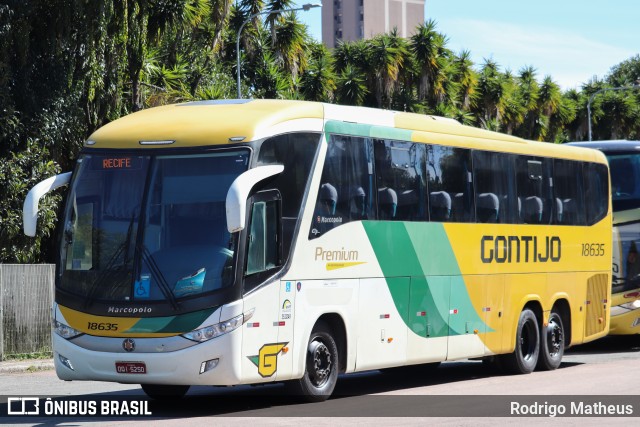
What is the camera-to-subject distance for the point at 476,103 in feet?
180

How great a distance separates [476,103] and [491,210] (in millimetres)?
37560

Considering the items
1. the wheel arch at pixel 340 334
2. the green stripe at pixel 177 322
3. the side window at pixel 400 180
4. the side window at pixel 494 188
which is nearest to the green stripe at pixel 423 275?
the side window at pixel 400 180

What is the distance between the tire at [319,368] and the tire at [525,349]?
5320 millimetres

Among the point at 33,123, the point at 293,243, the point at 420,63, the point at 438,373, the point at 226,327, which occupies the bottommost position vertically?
the point at 438,373

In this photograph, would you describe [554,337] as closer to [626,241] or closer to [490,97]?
[626,241]

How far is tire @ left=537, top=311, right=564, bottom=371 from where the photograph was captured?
19.4 m

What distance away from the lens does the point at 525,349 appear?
19.1 metres

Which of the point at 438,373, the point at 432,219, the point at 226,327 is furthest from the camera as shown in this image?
the point at 438,373

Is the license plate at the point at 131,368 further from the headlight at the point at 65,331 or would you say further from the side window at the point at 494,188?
the side window at the point at 494,188

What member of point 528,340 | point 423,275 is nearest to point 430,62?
point 528,340

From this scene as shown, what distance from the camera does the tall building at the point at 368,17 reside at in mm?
153250

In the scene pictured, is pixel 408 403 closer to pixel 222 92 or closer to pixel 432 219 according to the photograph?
pixel 432 219

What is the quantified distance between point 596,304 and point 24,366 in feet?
33.8

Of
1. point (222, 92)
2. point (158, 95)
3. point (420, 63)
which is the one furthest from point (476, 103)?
point (158, 95)
